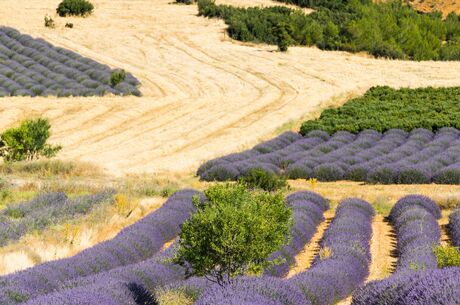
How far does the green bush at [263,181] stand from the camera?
29531 mm

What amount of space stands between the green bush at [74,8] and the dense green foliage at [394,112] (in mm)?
34211

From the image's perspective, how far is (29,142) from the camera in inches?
1368

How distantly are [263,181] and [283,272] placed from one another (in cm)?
1155

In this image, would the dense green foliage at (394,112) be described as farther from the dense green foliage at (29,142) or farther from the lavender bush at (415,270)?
the lavender bush at (415,270)

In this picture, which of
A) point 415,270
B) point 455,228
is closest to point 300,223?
point 455,228

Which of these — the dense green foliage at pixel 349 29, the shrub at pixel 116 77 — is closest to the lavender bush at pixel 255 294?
the shrub at pixel 116 77

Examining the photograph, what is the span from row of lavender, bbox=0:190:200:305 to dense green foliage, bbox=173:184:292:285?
2338 mm

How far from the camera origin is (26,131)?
113ft

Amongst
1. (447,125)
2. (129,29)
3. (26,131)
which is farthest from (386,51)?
(26,131)

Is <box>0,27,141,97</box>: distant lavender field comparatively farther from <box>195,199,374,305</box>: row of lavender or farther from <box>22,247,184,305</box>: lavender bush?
<box>22,247,184,305</box>: lavender bush

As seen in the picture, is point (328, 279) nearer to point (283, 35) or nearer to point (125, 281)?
point (125, 281)

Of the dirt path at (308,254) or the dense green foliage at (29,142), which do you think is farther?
the dense green foliage at (29,142)

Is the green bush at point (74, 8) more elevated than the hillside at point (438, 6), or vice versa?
the green bush at point (74, 8)

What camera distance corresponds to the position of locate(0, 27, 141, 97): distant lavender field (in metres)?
51.3
